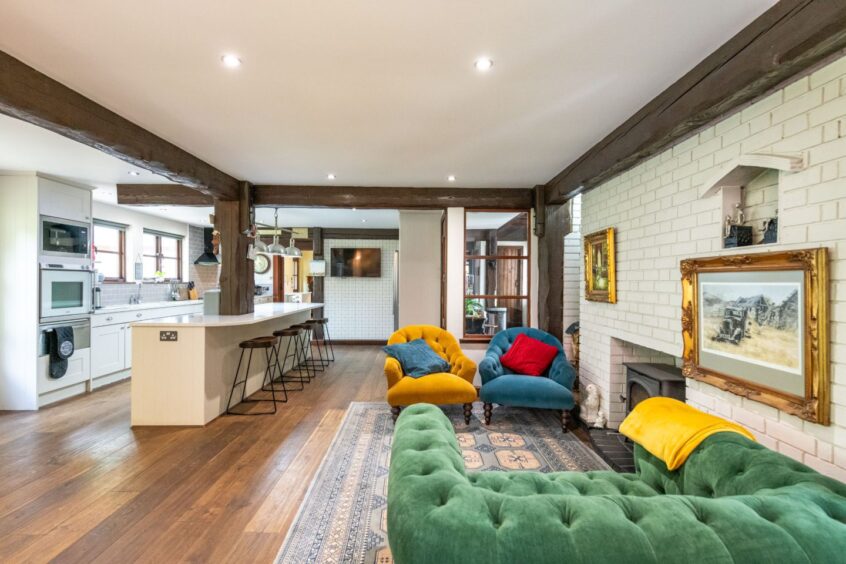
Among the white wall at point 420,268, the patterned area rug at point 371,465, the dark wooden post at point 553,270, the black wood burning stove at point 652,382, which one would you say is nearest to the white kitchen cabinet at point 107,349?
the patterned area rug at point 371,465

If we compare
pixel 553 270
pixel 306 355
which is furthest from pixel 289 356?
pixel 553 270

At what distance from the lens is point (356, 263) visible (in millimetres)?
8281

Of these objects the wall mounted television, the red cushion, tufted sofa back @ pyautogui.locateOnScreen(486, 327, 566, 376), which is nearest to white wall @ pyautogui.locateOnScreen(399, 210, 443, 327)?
tufted sofa back @ pyautogui.locateOnScreen(486, 327, 566, 376)

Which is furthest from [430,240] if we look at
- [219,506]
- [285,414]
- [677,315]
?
[219,506]

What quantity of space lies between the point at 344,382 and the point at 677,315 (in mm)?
3978

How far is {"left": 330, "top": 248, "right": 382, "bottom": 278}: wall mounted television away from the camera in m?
8.27

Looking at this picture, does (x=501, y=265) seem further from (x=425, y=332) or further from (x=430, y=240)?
(x=425, y=332)

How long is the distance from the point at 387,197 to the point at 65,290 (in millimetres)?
3738

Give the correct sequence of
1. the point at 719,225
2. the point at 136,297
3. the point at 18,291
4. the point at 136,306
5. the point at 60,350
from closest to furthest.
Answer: the point at 719,225
the point at 18,291
the point at 60,350
the point at 136,306
the point at 136,297

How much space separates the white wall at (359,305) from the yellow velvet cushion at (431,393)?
15.7ft

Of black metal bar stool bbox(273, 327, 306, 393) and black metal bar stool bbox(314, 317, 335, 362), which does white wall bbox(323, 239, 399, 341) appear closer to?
black metal bar stool bbox(314, 317, 335, 362)

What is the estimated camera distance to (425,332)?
173 inches

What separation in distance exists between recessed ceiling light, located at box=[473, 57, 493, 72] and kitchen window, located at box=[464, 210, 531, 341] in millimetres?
2878

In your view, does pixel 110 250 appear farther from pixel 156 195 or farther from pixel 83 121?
pixel 83 121
